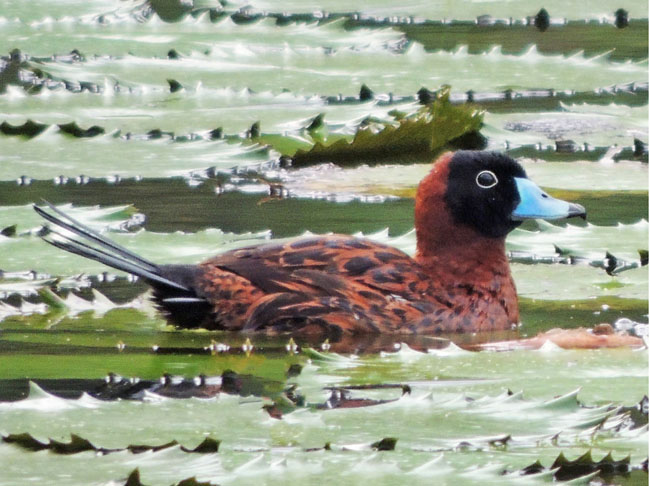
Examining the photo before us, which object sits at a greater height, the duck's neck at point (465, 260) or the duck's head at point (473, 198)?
the duck's head at point (473, 198)

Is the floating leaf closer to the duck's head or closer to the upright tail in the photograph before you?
the upright tail

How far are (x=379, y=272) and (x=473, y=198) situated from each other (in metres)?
0.40

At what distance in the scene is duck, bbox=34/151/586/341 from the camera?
4.54m

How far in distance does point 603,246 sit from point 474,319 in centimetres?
42

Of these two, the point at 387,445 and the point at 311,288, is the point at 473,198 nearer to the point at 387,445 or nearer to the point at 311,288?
the point at 311,288

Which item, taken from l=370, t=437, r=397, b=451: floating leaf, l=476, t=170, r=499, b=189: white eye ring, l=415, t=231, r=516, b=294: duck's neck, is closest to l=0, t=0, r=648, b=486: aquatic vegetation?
l=370, t=437, r=397, b=451: floating leaf

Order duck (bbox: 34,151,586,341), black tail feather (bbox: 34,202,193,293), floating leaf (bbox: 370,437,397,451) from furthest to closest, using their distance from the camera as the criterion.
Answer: duck (bbox: 34,151,586,341), black tail feather (bbox: 34,202,193,293), floating leaf (bbox: 370,437,397,451)

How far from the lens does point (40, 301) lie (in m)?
4.57

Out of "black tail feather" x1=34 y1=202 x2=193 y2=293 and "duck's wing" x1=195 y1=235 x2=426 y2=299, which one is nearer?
"black tail feather" x1=34 y1=202 x2=193 y2=293

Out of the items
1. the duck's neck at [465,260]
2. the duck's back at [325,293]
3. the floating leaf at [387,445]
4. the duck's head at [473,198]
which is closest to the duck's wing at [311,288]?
the duck's back at [325,293]

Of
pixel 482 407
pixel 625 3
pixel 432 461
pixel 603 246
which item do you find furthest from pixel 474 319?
pixel 625 3

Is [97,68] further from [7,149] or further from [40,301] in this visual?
[40,301]

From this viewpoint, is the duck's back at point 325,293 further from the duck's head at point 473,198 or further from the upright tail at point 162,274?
the duck's head at point 473,198

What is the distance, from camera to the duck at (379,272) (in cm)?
454
